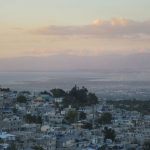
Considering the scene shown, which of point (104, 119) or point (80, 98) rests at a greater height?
point (80, 98)

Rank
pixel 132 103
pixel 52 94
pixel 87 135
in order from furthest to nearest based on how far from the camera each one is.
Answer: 1. pixel 132 103
2. pixel 52 94
3. pixel 87 135

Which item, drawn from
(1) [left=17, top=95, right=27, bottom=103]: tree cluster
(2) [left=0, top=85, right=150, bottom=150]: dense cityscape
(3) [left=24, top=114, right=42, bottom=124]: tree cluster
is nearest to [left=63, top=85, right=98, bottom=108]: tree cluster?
(2) [left=0, top=85, right=150, bottom=150]: dense cityscape

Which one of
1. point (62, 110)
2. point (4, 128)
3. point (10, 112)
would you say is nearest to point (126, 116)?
point (62, 110)

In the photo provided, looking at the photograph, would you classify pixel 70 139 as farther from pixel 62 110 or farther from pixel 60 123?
pixel 62 110

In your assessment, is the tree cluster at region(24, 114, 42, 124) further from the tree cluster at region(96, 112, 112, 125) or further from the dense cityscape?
the tree cluster at region(96, 112, 112, 125)

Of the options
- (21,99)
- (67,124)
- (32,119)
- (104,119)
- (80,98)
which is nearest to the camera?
(32,119)

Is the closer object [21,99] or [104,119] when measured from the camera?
[104,119]

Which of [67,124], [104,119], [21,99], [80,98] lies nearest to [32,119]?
[67,124]

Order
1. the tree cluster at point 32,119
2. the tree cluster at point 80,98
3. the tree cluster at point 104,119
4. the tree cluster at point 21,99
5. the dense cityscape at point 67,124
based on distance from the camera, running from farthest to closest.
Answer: the tree cluster at point 80,98
the tree cluster at point 21,99
the tree cluster at point 104,119
the tree cluster at point 32,119
the dense cityscape at point 67,124

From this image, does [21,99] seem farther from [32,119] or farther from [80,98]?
[32,119]

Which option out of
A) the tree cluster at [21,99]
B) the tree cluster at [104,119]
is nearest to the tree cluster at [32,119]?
the tree cluster at [104,119]

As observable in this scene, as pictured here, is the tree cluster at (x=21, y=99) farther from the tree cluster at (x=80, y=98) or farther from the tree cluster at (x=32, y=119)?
the tree cluster at (x=32, y=119)
